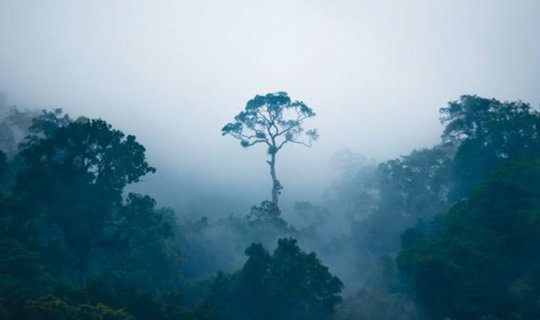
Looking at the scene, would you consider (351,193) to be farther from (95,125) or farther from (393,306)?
(95,125)

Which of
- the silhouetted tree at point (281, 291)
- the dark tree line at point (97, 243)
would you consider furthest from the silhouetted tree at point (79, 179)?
the silhouetted tree at point (281, 291)

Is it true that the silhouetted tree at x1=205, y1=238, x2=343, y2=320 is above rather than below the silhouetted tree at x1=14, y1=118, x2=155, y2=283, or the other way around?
below

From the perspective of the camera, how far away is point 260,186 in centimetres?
6512

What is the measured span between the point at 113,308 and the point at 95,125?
43.4ft

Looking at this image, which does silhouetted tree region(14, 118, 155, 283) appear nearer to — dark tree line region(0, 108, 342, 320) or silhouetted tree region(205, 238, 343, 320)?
dark tree line region(0, 108, 342, 320)

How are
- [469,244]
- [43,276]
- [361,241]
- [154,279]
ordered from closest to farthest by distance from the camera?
[43,276] → [469,244] → [154,279] → [361,241]

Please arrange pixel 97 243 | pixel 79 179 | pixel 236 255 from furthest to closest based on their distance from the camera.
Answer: pixel 236 255, pixel 97 243, pixel 79 179

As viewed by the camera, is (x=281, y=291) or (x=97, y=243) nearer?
(x=281, y=291)

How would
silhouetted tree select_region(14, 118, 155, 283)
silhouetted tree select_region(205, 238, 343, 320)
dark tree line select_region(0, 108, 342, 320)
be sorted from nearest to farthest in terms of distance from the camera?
dark tree line select_region(0, 108, 342, 320), silhouetted tree select_region(205, 238, 343, 320), silhouetted tree select_region(14, 118, 155, 283)

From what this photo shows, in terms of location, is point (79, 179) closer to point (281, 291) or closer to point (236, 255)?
point (281, 291)

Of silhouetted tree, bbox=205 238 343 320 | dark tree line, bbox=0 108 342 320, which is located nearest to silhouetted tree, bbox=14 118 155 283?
dark tree line, bbox=0 108 342 320

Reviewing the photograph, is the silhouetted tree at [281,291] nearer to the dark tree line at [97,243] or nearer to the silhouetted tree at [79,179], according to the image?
the dark tree line at [97,243]

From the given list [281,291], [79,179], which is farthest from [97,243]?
[281,291]

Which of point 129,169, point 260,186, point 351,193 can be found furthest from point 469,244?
point 260,186
